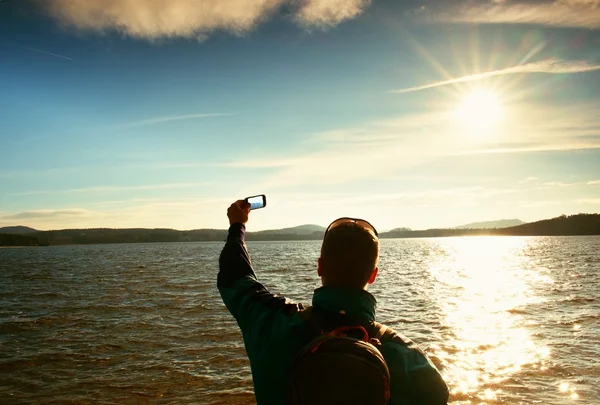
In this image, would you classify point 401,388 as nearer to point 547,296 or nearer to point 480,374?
point 480,374

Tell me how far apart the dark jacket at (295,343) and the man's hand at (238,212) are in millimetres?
741

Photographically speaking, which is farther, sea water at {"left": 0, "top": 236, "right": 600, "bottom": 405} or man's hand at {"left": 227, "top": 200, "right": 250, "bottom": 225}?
sea water at {"left": 0, "top": 236, "right": 600, "bottom": 405}

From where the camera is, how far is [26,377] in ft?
41.6

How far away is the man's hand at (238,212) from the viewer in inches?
154

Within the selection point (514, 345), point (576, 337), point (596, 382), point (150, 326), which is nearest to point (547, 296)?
point (576, 337)

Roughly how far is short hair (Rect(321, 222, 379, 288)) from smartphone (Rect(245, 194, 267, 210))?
4.86 ft

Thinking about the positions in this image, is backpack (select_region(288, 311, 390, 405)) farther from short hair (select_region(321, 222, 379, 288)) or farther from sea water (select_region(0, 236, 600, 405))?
sea water (select_region(0, 236, 600, 405))

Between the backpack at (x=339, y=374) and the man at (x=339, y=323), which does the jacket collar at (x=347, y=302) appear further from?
the backpack at (x=339, y=374)

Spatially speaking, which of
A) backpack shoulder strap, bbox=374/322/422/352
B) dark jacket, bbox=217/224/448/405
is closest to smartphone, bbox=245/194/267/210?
dark jacket, bbox=217/224/448/405

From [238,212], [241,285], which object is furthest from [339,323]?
[238,212]

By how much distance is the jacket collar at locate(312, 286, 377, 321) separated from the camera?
281 centimetres

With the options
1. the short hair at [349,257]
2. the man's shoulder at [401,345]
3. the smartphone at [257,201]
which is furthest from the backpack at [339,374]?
the smartphone at [257,201]

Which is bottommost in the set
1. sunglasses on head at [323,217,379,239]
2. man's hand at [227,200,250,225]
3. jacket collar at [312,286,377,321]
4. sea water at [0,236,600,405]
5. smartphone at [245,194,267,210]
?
sea water at [0,236,600,405]

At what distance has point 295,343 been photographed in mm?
2838
